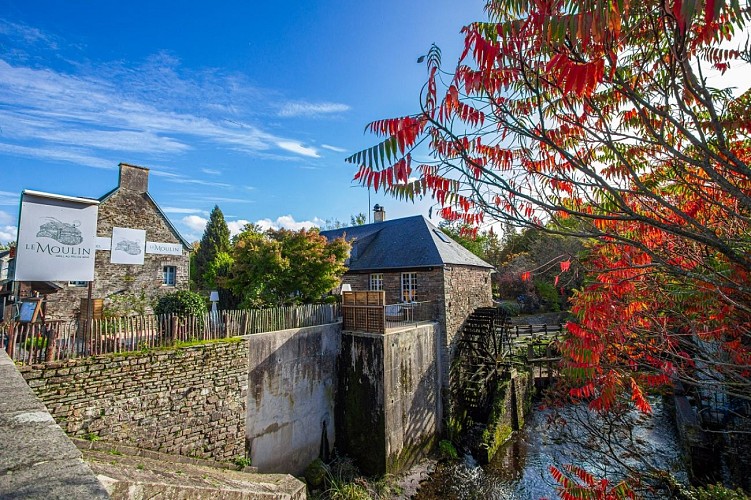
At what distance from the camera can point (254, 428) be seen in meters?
9.21

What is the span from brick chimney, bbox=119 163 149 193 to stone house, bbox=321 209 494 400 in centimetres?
1034

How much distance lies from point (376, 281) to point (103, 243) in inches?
477

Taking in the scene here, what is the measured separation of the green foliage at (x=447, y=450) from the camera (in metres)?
12.6

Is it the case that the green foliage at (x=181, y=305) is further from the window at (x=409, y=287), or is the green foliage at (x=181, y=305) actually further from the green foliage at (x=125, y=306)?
the window at (x=409, y=287)

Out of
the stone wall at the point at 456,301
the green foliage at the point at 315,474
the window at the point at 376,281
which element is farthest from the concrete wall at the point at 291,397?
the window at the point at 376,281

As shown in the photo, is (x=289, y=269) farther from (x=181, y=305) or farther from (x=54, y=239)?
(x=54, y=239)

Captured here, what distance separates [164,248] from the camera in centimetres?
1762

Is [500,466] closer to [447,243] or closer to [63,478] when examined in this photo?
[447,243]

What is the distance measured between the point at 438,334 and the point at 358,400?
14.2 ft

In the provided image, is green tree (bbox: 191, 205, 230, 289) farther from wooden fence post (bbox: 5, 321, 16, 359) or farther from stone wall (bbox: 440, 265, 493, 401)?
wooden fence post (bbox: 5, 321, 16, 359)

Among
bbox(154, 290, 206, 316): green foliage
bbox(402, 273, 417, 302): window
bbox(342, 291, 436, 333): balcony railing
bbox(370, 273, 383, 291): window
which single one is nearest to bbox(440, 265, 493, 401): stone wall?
bbox(402, 273, 417, 302): window

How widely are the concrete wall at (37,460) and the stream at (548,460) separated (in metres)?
10.0

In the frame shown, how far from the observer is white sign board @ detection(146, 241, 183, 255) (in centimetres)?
1709

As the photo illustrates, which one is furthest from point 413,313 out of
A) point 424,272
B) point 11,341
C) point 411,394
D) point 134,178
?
point 134,178
